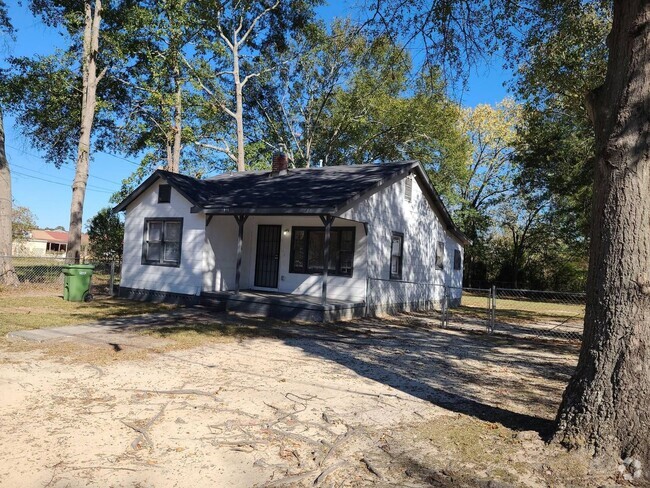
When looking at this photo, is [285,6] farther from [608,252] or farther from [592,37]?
[608,252]

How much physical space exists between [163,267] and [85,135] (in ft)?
23.0

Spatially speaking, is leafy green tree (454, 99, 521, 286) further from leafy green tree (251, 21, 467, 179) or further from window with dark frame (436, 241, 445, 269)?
window with dark frame (436, 241, 445, 269)

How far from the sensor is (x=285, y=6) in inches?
427

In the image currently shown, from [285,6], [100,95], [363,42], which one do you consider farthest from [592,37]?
[100,95]

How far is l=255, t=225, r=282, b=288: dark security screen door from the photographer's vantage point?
14672 millimetres

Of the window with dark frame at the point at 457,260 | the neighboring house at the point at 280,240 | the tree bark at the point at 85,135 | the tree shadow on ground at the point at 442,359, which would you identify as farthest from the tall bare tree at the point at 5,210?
the window with dark frame at the point at 457,260

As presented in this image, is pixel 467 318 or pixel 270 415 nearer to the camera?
pixel 270 415

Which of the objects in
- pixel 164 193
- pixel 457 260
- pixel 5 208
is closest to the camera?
pixel 164 193

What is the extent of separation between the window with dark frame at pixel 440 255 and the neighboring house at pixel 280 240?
1.69 metres

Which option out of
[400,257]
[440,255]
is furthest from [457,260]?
[400,257]

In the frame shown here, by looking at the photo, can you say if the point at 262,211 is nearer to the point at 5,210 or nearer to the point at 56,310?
the point at 56,310

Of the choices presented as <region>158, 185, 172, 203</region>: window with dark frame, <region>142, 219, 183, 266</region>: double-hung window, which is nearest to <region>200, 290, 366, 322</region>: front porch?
<region>142, 219, 183, 266</region>: double-hung window

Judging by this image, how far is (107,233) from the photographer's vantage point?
76.5 ft

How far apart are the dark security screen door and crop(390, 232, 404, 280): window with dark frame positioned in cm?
348
